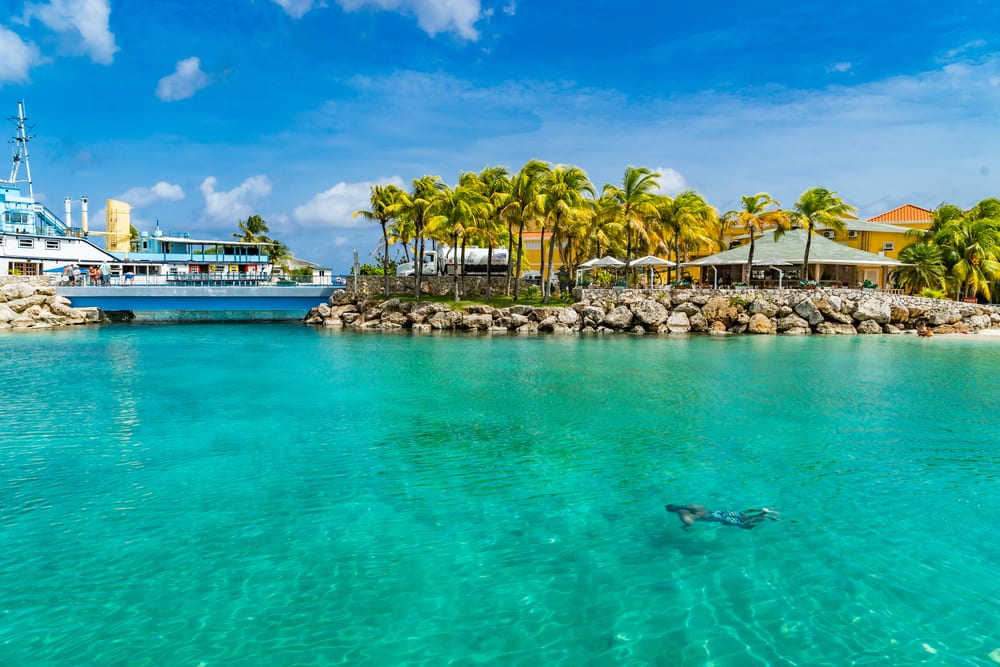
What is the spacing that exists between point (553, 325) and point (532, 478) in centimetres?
3660

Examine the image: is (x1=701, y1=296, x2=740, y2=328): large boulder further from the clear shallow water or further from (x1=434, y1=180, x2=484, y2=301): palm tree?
the clear shallow water

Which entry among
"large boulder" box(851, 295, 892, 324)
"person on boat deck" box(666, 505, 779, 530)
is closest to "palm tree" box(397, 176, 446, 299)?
"large boulder" box(851, 295, 892, 324)

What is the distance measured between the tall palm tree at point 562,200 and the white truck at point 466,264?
294 inches

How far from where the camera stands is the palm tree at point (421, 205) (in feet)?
177

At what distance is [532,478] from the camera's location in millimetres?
13094

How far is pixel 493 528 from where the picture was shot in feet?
34.6

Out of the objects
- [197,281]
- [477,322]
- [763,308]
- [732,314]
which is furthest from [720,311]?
[197,281]

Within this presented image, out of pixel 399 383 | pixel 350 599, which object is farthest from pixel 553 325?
pixel 350 599

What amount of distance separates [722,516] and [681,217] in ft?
151

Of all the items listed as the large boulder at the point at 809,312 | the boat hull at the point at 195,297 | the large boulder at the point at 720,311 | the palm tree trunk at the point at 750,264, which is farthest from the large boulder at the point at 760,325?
the boat hull at the point at 195,297

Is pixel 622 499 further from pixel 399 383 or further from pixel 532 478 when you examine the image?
pixel 399 383

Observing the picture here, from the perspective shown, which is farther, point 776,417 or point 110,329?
point 110,329

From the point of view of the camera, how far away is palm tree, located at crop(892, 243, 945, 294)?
53875 millimetres

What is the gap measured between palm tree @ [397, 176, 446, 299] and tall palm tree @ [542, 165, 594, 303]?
985cm
